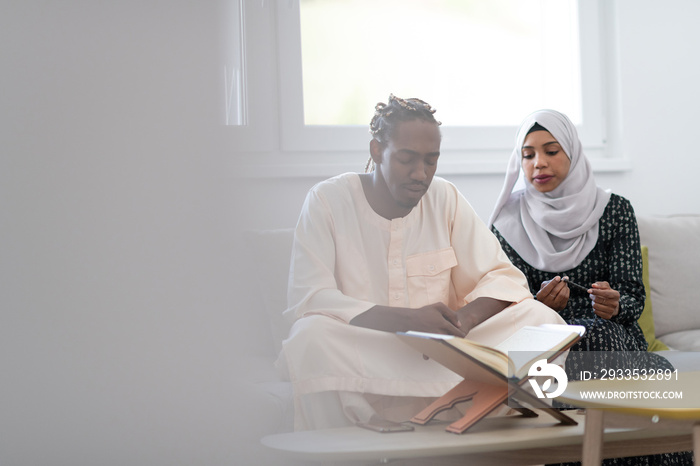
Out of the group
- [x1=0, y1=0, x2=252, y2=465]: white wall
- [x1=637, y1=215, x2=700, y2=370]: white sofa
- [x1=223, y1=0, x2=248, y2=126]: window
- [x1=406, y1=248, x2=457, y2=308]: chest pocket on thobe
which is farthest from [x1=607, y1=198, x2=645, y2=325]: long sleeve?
[x1=0, y1=0, x2=252, y2=465]: white wall

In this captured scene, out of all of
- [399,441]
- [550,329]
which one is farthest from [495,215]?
[399,441]

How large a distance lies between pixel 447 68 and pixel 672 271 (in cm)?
130

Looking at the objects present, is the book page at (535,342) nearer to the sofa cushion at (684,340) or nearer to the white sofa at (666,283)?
the white sofa at (666,283)

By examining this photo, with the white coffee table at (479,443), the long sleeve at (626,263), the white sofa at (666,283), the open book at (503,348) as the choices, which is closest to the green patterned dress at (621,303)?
the long sleeve at (626,263)

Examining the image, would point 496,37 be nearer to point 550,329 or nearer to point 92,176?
point 550,329

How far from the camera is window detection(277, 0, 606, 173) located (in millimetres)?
2777

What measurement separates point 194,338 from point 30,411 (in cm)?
11

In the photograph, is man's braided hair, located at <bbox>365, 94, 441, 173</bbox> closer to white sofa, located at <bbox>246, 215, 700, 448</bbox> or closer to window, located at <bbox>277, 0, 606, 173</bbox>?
white sofa, located at <bbox>246, 215, 700, 448</bbox>

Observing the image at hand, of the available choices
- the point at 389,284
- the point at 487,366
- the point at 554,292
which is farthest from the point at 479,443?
the point at 554,292

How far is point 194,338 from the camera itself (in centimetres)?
45

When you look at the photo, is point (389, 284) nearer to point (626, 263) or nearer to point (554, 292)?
point (554, 292)

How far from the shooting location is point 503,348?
51.8 inches

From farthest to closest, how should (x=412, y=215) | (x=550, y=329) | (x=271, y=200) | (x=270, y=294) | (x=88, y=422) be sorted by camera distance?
(x=271, y=200), (x=270, y=294), (x=412, y=215), (x=550, y=329), (x=88, y=422)

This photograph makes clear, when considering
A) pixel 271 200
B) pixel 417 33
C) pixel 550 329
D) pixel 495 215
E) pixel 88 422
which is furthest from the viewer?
pixel 417 33
